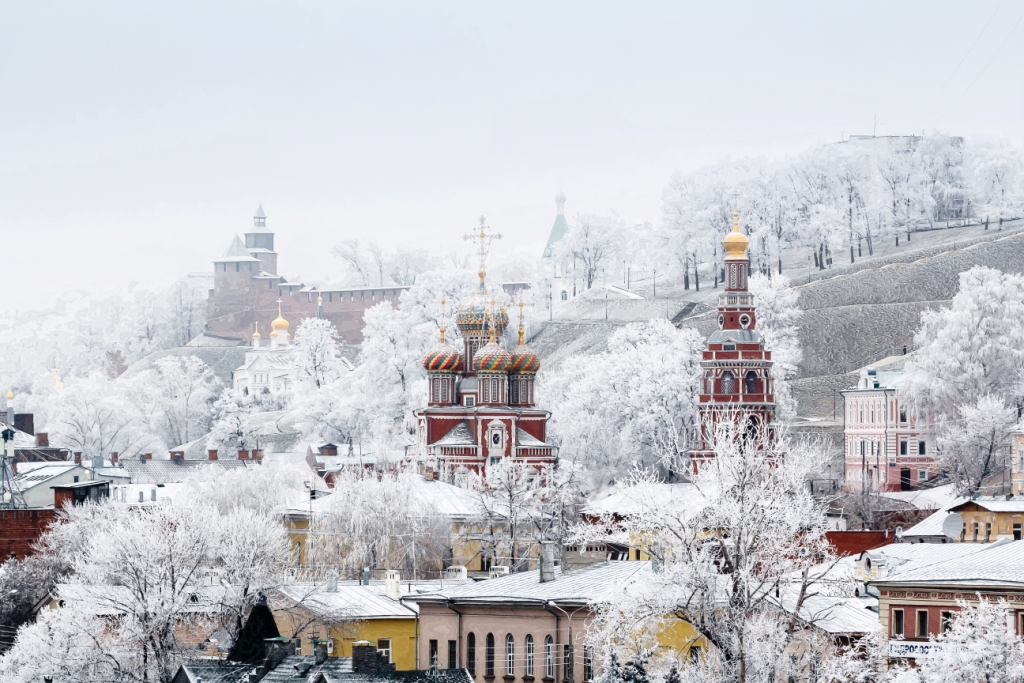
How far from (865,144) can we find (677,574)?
14474 cm

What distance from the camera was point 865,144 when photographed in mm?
190875

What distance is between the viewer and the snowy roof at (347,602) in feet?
201

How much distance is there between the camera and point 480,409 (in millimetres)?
112438

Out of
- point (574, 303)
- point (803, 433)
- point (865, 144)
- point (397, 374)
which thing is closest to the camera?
point (803, 433)

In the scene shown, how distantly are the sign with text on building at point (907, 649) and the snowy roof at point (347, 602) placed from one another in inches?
485

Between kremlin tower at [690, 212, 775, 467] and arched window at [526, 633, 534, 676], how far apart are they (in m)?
49.3

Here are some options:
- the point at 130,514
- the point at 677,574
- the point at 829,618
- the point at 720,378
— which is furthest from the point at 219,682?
the point at 720,378

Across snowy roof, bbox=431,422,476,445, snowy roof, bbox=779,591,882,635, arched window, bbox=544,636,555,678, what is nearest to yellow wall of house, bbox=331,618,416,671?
arched window, bbox=544,636,555,678

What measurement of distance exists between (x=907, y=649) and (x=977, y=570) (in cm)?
279

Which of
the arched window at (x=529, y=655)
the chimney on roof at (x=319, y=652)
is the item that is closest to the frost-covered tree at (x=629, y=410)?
the arched window at (x=529, y=655)

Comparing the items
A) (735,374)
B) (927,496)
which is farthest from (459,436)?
(927,496)

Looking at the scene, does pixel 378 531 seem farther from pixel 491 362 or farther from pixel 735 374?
pixel 491 362

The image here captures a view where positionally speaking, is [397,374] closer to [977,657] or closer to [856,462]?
[856,462]

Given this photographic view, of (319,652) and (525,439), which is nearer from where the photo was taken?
(319,652)
